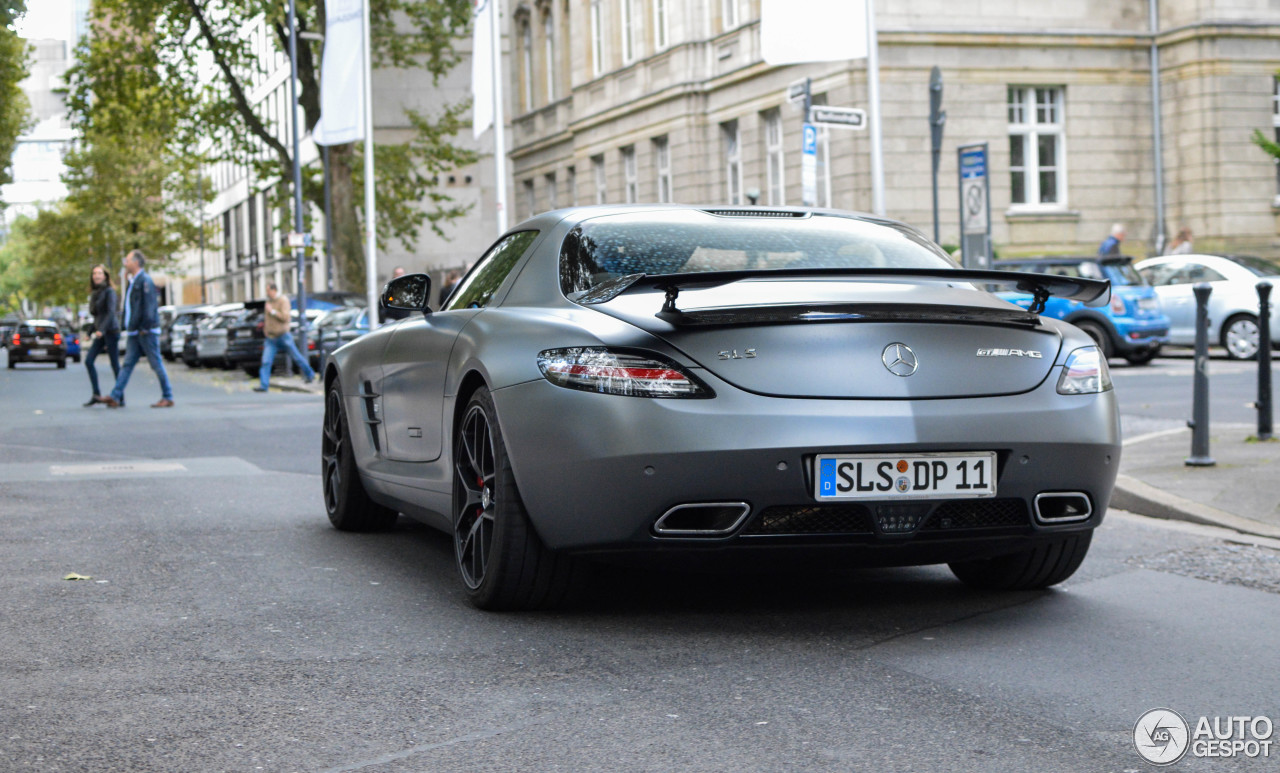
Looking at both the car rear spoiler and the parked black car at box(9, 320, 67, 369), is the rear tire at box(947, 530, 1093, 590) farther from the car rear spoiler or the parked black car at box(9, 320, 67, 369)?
the parked black car at box(9, 320, 67, 369)

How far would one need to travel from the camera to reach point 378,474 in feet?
23.2

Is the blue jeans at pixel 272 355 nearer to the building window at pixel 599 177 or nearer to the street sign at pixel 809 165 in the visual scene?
the street sign at pixel 809 165

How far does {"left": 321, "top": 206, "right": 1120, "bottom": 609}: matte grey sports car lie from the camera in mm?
4785

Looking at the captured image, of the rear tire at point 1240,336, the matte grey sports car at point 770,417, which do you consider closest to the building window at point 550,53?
the rear tire at point 1240,336

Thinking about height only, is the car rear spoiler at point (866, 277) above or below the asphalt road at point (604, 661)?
above

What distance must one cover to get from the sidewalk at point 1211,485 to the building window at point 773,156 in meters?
24.8

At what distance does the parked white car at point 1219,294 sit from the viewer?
22.1 metres

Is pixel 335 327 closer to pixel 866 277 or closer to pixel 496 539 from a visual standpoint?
pixel 496 539

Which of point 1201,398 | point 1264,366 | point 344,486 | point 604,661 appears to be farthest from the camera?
point 1264,366

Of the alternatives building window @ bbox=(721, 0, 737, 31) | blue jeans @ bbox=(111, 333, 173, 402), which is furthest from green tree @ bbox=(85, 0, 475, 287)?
blue jeans @ bbox=(111, 333, 173, 402)

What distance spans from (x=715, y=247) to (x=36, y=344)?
42005 mm

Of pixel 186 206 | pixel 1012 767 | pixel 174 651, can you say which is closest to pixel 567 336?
pixel 174 651

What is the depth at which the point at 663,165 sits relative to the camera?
40562 millimetres

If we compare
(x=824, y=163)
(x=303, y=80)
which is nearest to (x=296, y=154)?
(x=303, y=80)
